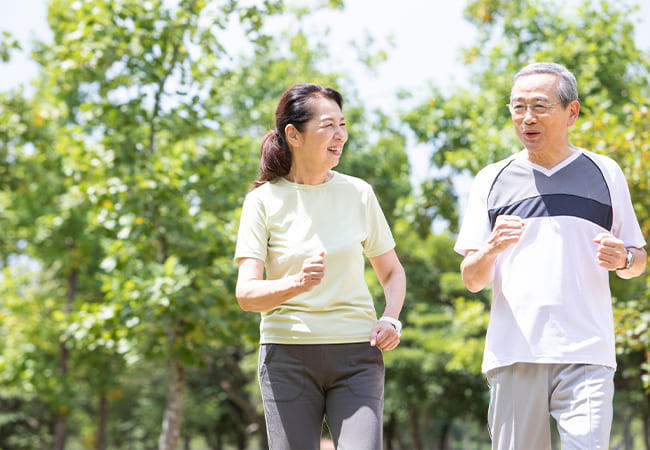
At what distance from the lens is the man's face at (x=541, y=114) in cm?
294

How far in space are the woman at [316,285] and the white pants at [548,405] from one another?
1.60 ft

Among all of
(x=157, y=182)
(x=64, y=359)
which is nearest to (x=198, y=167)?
(x=157, y=182)

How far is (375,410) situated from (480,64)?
16.4 metres

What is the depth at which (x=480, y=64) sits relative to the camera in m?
18.1

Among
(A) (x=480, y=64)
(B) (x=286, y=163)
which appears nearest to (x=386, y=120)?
(A) (x=480, y=64)

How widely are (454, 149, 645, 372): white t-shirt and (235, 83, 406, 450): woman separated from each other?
17.0 inches

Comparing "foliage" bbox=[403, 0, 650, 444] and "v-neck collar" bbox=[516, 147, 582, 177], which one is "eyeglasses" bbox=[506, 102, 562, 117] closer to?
"v-neck collar" bbox=[516, 147, 582, 177]

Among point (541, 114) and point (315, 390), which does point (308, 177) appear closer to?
point (315, 390)

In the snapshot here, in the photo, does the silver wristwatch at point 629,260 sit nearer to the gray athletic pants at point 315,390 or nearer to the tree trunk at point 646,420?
the gray athletic pants at point 315,390

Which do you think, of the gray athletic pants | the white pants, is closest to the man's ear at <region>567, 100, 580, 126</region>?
the white pants

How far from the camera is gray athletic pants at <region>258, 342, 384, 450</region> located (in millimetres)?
2811

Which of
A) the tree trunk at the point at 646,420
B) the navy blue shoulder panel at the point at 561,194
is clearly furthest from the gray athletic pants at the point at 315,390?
the tree trunk at the point at 646,420

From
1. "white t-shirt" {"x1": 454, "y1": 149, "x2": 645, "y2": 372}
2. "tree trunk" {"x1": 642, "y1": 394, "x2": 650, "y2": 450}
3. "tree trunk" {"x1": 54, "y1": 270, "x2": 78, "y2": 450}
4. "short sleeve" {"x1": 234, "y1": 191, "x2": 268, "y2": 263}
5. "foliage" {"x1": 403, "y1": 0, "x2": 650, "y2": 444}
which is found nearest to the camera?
"white t-shirt" {"x1": 454, "y1": 149, "x2": 645, "y2": 372}

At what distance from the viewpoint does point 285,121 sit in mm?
3127
